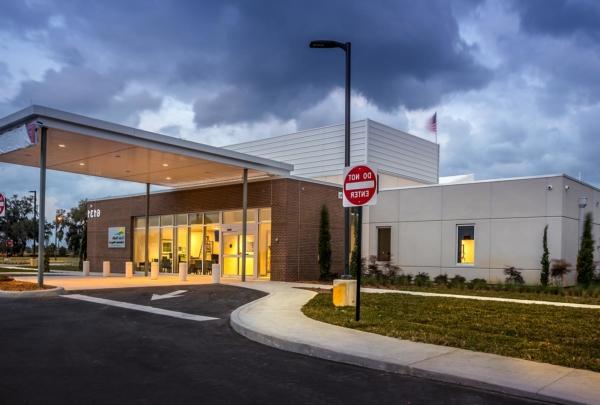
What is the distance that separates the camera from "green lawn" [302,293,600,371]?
8383mm

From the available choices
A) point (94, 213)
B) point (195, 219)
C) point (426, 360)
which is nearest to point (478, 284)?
point (426, 360)

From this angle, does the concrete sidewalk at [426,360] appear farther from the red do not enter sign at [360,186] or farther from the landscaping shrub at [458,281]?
the landscaping shrub at [458,281]

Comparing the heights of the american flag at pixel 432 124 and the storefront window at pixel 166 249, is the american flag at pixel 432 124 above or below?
above

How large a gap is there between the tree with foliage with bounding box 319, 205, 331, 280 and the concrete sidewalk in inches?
503

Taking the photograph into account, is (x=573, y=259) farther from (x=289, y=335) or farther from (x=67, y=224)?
(x=67, y=224)

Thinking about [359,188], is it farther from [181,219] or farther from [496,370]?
[181,219]

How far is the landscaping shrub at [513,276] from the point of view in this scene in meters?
20.5

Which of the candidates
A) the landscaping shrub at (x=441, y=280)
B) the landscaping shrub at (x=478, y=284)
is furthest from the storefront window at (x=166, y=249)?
the landscaping shrub at (x=478, y=284)

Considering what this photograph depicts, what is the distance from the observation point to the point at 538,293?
18.3 metres

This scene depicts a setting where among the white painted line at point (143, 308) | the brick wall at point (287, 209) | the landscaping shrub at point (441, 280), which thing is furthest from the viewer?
the brick wall at point (287, 209)

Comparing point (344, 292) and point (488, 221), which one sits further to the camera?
point (488, 221)

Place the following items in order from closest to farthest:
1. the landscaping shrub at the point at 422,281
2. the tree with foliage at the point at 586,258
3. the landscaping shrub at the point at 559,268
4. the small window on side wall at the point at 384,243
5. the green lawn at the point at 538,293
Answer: the green lawn at the point at 538,293, the landscaping shrub at the point at 559,268, the tree with foliage at the point at 586,258, the landscaping shrub at the point at 422,281, the small window on side wall at the point at 384,243

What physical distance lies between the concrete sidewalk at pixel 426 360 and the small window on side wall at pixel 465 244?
1371cm

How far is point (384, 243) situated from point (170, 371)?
785 inches
